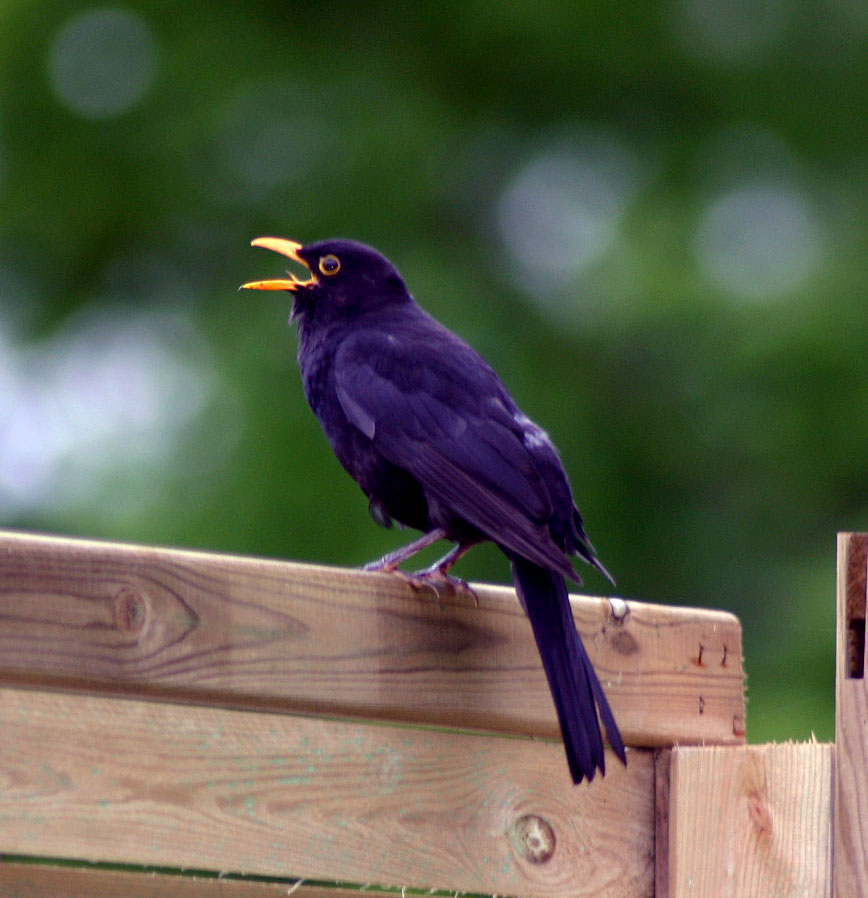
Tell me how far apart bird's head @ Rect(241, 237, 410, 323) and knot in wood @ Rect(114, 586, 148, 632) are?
84.2 inches

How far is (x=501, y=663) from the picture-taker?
2695 mm

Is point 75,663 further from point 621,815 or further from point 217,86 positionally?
point 217,86

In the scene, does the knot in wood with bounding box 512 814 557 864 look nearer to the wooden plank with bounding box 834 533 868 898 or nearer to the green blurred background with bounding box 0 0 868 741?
the wooden plank with bounding box 834 533 868 898

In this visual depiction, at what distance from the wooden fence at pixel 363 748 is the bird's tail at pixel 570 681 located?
0.26 feet

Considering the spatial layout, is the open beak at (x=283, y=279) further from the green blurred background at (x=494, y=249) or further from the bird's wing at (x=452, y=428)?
the green blurred background at (x=494, y=249)

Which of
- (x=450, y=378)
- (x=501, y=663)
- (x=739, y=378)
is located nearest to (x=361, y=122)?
(x=739, y=378)

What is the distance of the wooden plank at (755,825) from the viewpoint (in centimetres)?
243

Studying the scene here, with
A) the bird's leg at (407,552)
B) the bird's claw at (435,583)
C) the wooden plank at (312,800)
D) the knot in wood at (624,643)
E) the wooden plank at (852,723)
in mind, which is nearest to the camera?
the wooden plank at (312,800)

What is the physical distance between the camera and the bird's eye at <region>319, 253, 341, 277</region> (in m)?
4.36

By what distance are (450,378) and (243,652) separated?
159 centimetres

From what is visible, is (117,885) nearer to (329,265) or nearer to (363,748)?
(363,748)

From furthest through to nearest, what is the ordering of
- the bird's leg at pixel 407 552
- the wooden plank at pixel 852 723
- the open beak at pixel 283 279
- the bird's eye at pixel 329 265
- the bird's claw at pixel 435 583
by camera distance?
the bird's eye at pixel 329 265 < the open beak at pixel 283 279 < the bird's leg at pixel 407 552 < the bird's claw at pixel 435 583 < the wooden plank at pixel 852 723

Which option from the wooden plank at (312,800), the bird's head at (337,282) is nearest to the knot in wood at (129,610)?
the wooden plank at (312,800)

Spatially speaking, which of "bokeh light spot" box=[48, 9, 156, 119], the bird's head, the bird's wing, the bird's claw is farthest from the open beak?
"bokeh light spot" box=[48, 9, 156, 119]
